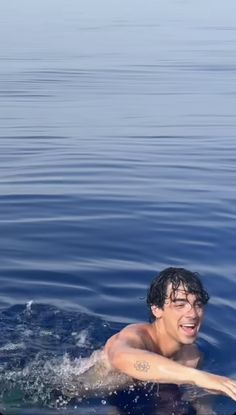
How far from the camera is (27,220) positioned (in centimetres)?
1302

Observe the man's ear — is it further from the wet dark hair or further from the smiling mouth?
the smiling mouth

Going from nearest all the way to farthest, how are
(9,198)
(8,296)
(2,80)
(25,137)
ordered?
1. (8,296)
2. (9,198)
3. (25,137)
4. (2,80)

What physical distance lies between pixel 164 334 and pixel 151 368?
0.66 m

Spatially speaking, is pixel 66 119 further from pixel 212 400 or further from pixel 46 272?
pixel 212 400

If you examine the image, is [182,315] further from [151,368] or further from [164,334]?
[151,368]

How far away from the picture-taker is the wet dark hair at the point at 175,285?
760cm

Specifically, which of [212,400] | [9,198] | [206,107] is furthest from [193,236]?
[206,107]

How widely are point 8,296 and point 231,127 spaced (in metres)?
10.5

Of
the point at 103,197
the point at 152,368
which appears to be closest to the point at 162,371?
the point at 152,368

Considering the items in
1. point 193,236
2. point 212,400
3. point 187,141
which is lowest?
point 212,400

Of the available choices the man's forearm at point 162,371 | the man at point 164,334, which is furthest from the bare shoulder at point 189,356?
the man's forearm at point 162,371

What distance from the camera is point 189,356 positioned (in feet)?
26.2

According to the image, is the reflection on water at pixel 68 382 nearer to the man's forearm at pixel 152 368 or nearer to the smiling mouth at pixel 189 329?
the man's forearm at pixel 152 368

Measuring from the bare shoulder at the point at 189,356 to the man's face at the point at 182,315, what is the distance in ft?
0.94
